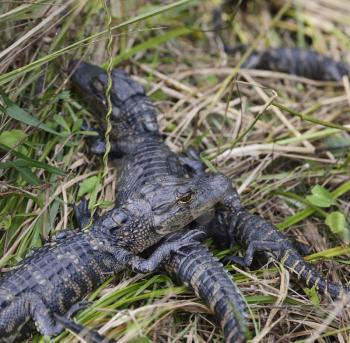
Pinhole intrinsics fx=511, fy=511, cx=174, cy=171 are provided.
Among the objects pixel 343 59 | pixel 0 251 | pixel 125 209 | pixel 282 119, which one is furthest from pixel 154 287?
pixel 343 59

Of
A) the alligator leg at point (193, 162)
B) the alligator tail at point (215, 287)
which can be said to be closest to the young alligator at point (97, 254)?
the alligator tail at point (215, 287)

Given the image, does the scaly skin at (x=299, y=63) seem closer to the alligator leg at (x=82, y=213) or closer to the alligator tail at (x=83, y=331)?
the alligator leg at (x=82, y=213)

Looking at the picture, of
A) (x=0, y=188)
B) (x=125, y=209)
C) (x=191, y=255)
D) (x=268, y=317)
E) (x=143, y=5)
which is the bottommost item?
(x=268, y=317)

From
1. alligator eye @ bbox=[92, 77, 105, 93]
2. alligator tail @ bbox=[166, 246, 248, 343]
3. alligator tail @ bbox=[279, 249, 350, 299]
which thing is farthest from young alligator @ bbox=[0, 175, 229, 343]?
alligator eye @ bbox=[92, 77, 105, 93]

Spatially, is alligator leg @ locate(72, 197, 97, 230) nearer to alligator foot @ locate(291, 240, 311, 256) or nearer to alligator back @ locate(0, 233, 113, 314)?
alligator back @ locate(0, 233, 113, 314)

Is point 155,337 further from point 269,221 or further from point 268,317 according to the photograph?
point 269,221

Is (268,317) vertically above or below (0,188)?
below
